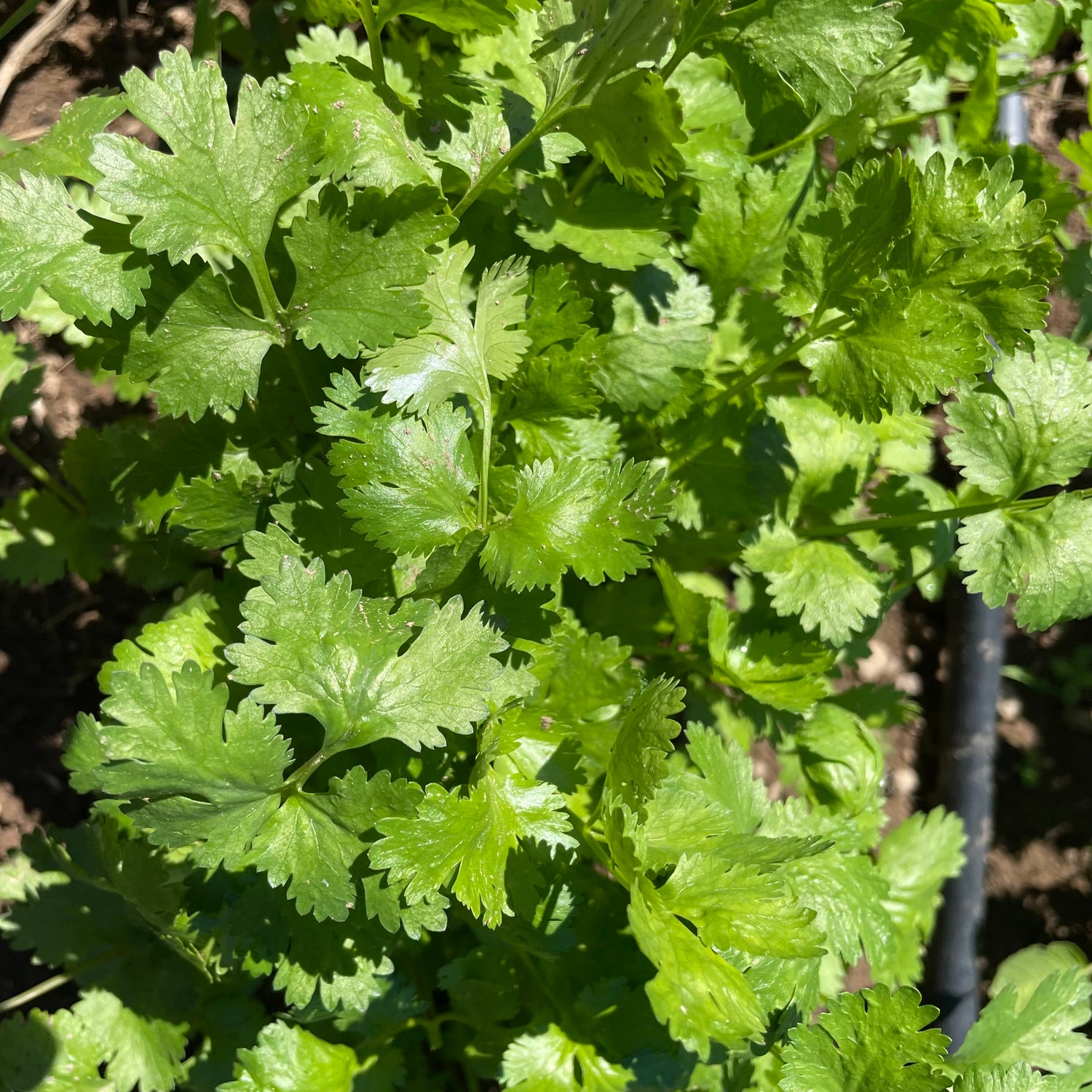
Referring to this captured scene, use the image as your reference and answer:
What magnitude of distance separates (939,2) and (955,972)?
219 cm

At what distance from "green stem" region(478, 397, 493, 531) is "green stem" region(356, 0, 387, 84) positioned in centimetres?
48

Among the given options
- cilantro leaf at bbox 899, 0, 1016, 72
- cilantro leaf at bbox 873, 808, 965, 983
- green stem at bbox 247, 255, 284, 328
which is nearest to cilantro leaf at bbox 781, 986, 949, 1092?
cilantro leaf at bbox 873, 808, 965, 983

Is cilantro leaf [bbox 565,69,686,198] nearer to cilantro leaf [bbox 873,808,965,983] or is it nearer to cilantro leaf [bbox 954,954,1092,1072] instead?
cilantro leaf [bbox 873,808,965,983]

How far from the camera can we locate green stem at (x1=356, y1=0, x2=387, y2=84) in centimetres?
130

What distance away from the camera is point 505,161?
1318 millimetres

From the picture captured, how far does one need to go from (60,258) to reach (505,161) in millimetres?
609

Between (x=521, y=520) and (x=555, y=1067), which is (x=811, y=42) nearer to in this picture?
(x=521, y=520)

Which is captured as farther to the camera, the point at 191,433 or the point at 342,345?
the point at 191,433

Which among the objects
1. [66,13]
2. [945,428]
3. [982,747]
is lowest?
[982,747]

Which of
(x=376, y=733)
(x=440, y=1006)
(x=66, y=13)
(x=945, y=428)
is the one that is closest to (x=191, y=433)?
(x=376, y=733)

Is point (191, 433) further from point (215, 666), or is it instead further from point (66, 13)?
point (66, 13)

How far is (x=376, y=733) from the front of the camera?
1.23 metres

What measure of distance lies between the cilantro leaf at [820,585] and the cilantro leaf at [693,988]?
62cm

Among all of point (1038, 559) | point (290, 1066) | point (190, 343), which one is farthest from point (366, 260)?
point (290, 1066)
